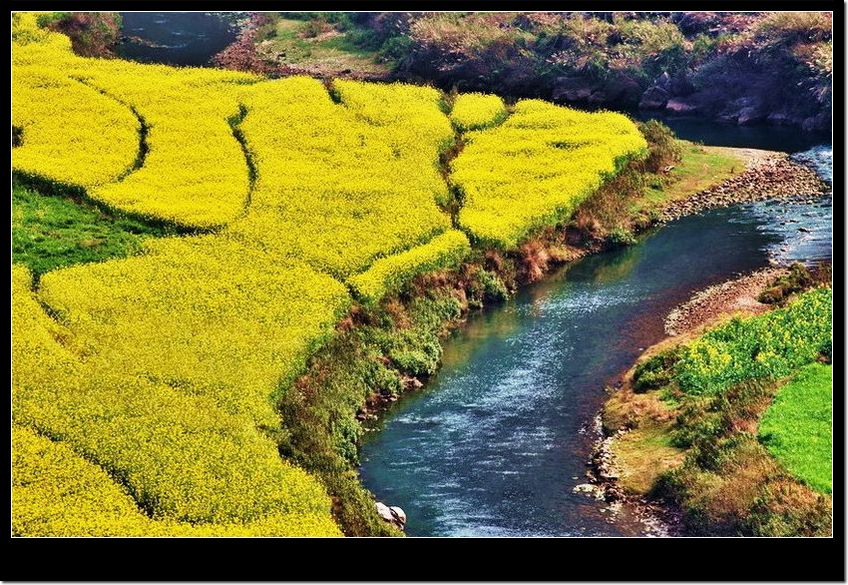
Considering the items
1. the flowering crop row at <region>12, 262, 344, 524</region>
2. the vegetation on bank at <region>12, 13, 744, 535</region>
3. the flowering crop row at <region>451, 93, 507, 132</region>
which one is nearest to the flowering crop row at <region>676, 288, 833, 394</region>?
the vegetation on bank at <region>12, 13, 744, 535</region>

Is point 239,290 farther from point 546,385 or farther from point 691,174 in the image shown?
point 691,174

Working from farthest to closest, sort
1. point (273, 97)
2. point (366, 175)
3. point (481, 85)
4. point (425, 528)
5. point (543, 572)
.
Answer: point (481, 85)
point (273, 97)
point (366, 175)
point (425, 528)
point (543, 572)

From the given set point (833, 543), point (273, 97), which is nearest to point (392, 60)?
point (273, 97)

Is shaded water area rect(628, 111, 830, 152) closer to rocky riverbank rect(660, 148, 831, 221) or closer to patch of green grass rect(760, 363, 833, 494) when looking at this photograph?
rocky riverbank rect(660, 148, 831, 221)

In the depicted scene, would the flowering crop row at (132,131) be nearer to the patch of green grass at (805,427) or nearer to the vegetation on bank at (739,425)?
the vegetation on bank at (739,425)

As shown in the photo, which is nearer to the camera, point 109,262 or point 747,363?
point 747,363

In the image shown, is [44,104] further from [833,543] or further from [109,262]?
[833,543]
